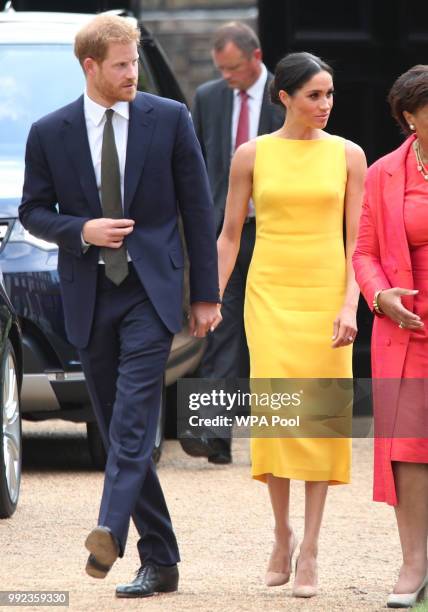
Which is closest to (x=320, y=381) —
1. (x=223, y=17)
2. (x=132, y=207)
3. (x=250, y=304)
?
(x=250, y=304)

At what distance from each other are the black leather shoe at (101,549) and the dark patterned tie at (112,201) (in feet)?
2.69

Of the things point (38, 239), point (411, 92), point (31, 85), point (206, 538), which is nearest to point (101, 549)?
point (411, 92)

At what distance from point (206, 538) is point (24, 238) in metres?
1.98

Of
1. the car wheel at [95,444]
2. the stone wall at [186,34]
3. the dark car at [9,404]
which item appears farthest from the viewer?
the stone wall at [186,34]

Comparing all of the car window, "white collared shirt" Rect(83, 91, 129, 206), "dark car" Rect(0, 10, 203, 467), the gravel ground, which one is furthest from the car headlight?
"white collared shirt" Rect(83, 91, 129, 206)

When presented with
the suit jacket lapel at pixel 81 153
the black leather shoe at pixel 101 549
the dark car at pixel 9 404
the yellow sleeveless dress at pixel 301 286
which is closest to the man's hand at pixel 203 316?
the yellow sleeveless dress at pixel 301 286

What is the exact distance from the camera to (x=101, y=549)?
6027mm

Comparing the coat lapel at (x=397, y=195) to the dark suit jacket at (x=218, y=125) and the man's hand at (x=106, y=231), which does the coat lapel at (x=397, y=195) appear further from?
the dark suit jacket at (x=218, y=125)

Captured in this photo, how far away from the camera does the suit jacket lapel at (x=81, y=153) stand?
6336 mm

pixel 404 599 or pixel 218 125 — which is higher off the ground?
pixel 218 125

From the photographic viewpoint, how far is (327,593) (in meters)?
6.59

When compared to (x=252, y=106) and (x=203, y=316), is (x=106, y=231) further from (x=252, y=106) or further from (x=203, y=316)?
(x=252, y=106)

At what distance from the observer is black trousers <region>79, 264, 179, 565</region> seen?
617cm

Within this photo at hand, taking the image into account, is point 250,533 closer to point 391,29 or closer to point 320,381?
point 320,381
